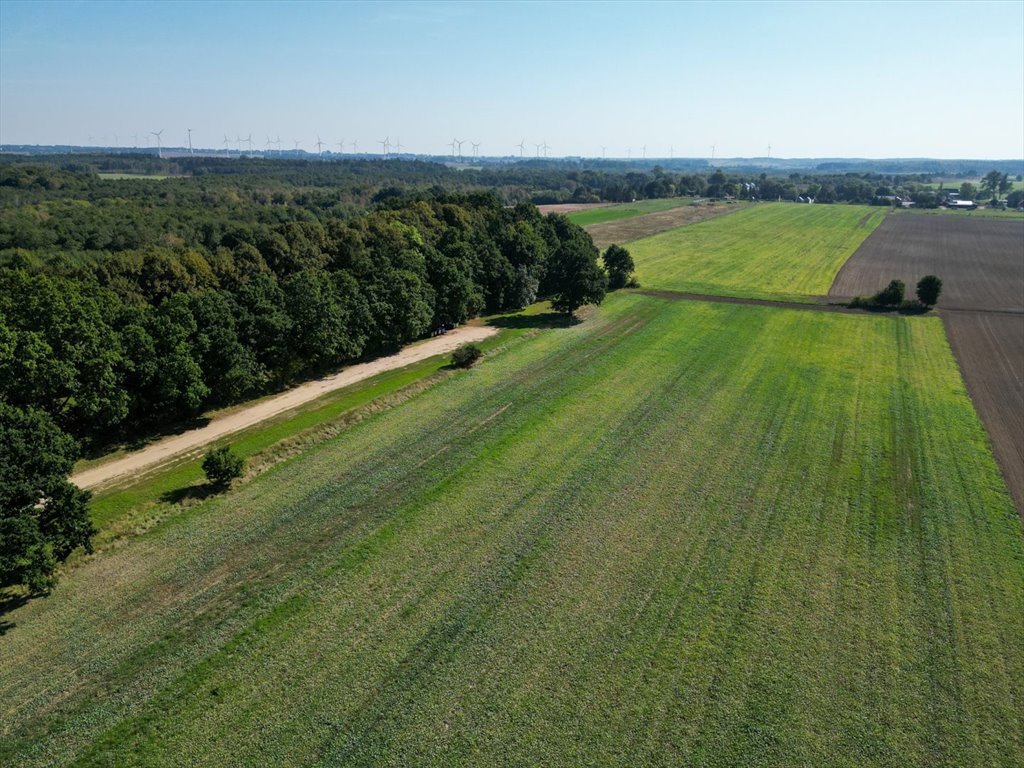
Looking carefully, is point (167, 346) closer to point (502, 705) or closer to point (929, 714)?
point (502, 705)

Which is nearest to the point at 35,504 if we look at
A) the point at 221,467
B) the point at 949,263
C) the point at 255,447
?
the point at 221,467

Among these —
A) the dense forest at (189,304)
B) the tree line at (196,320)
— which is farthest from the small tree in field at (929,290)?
the tree line at (196,320)

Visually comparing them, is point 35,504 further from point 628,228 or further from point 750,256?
point 628,228

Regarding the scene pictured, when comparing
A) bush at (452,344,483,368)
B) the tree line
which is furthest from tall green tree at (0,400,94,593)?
bush at (452,344,483,368)

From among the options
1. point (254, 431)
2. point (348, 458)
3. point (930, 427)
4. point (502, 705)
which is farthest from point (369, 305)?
point (930, 427)

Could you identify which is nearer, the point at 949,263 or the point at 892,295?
the point at 892,295

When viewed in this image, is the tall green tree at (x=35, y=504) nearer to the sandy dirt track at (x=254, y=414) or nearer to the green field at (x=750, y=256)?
the sandy dirt track at (x=254, y=414)

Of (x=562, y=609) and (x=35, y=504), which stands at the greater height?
(x=35, y=504)

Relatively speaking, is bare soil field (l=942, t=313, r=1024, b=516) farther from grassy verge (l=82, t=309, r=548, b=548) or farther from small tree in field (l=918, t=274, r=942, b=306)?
grassy verge (l=82, t=309, r=548, b=548)
